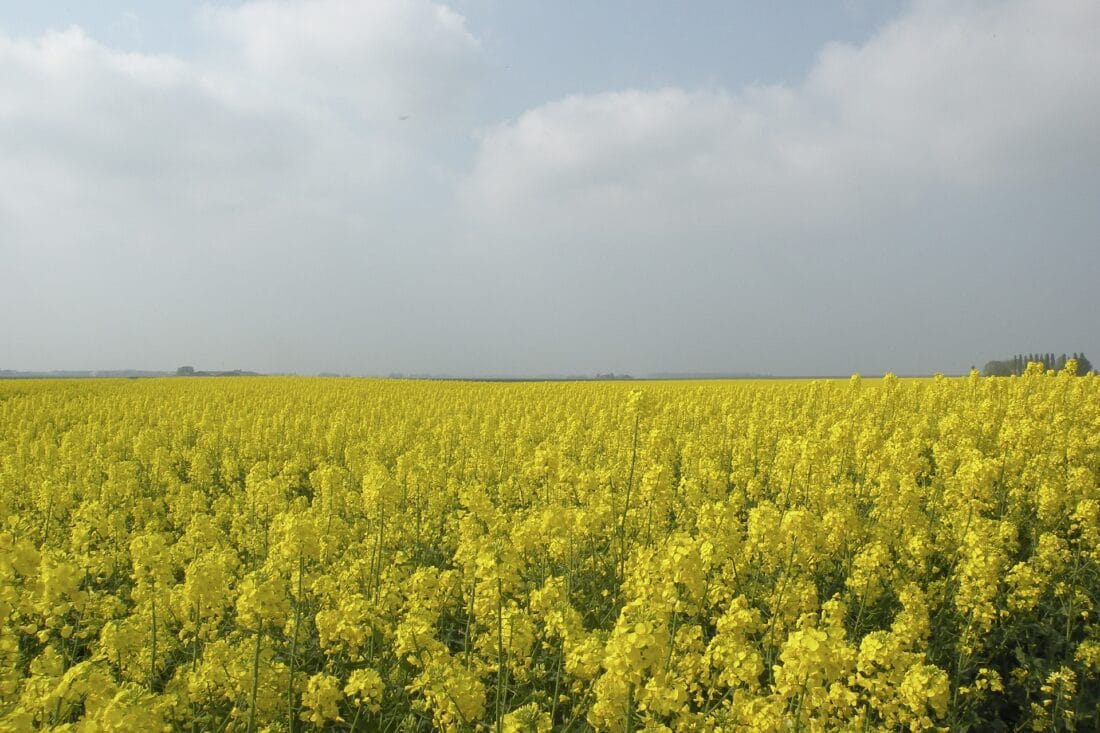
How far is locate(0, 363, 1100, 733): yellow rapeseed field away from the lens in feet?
10.4

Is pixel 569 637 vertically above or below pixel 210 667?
above

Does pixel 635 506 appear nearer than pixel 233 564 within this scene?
No

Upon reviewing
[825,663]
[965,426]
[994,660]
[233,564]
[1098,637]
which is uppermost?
[965,426]

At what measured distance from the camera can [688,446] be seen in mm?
9688

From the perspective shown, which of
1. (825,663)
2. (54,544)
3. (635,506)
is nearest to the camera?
(825,663)

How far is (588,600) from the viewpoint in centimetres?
539

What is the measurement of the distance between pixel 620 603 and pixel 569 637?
→ 165 centimetres

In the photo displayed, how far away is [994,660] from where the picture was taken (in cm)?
502

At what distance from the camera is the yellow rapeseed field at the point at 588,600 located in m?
3.16

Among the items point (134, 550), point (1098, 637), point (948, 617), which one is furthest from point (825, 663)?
point (134, 550)

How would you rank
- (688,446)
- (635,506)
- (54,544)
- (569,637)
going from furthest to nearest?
(688,446), (635,506), (54,544), (569,637)

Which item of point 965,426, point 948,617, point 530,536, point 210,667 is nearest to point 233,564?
point 210,667

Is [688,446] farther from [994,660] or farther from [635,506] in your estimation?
[994,660]

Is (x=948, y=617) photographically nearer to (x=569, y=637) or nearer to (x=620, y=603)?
(x=620, y=603)
